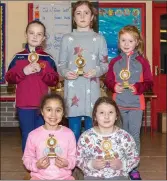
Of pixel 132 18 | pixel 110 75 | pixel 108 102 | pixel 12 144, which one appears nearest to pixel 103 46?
pixel 110 75

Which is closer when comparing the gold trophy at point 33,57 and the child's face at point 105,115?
the child's face at point 105,115

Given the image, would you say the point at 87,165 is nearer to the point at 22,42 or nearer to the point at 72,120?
the point at 72,120

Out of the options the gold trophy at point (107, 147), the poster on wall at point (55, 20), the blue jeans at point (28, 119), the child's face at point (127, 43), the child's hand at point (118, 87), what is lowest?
the gold trophy at point (107, 147)

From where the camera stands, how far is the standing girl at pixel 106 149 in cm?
274

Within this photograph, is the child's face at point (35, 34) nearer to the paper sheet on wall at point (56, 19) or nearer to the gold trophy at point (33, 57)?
the gold trophy at point (33, 57)

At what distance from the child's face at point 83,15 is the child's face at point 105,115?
3.09 feet

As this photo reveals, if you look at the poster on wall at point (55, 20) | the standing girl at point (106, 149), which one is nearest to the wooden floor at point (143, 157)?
the standing girl at point (106, 149)

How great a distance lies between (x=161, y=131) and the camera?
754 cm

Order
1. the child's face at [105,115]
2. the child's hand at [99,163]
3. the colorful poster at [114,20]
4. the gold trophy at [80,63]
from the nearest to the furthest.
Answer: the child's hand at [99,163]
the child's face at [105,115]
the gold trophy at [80,63]
the colorful poster at [114,20]

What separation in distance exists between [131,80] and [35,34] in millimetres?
919

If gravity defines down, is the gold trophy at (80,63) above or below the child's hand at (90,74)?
above

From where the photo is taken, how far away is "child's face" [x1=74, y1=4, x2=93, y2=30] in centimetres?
346

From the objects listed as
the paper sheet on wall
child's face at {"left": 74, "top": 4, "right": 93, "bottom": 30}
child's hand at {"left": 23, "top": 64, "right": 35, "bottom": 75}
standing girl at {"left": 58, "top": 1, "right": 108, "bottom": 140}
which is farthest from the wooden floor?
the paper sheet on wall

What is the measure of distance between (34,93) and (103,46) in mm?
731
